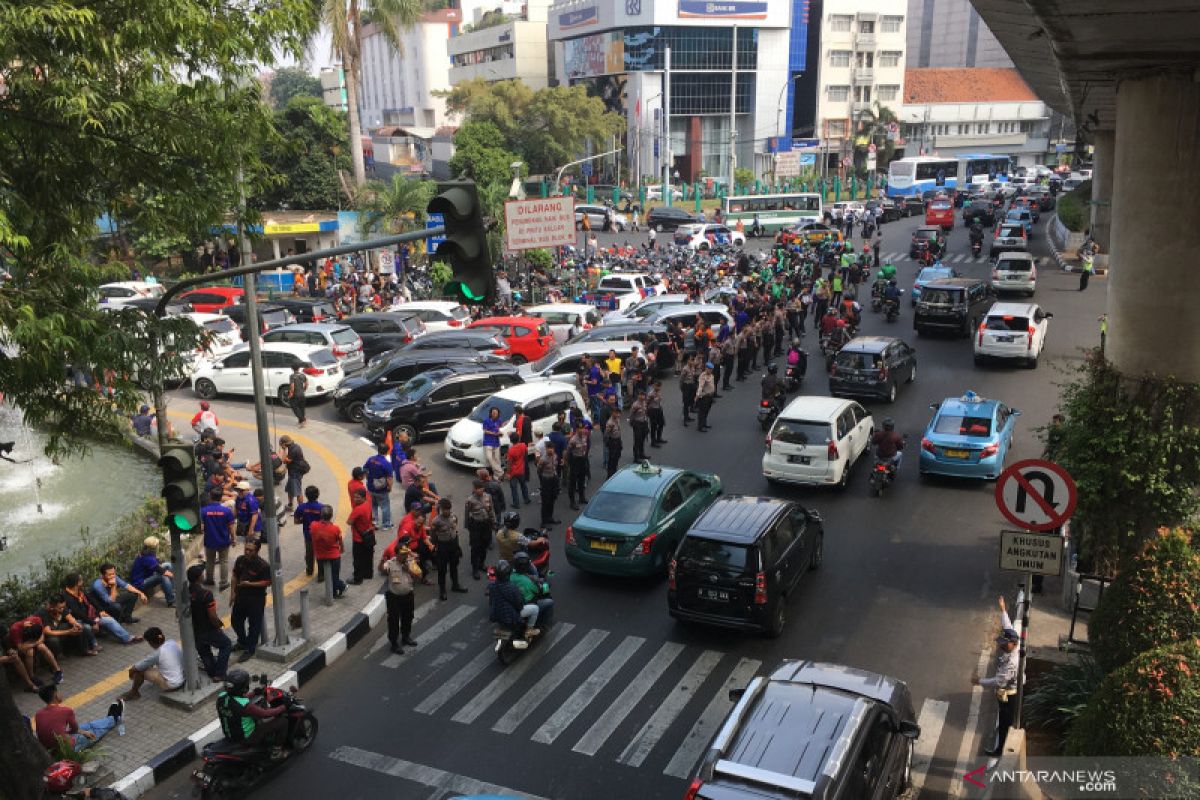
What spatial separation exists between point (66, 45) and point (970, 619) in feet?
40.3

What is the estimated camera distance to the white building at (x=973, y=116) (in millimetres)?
103875

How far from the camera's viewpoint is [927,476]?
60.8 ft

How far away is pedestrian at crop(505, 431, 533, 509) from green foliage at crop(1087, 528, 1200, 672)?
33.2ft

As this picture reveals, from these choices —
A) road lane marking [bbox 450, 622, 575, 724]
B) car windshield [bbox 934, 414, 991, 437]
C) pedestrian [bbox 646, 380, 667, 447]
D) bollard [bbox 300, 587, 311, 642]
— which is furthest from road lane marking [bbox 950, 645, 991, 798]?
pedestrian [bbox 646, 380, 667, 447]

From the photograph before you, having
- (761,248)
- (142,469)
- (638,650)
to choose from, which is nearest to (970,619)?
(638,650)

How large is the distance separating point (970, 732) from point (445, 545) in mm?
7318

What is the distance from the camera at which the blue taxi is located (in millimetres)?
17688

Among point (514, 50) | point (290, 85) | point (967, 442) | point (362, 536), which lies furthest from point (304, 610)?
point (290, 85)

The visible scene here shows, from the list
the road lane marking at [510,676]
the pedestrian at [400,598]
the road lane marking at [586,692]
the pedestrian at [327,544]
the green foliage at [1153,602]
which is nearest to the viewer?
the green foliage at [1153,602]

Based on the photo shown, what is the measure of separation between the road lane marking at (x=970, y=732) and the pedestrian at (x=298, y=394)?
16.5 meters

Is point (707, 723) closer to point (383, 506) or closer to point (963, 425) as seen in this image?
point (383, 506)

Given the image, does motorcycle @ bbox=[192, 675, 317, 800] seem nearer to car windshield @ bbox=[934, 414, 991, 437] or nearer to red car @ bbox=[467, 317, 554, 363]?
car windshield @ bbox=[934, 414, 991, 437]

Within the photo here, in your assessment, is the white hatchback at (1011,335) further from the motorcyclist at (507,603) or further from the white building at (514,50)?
the white building at (514,50)

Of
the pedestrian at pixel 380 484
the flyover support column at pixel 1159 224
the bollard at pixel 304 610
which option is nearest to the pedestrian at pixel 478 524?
the pedestrian at pixel 380 484
